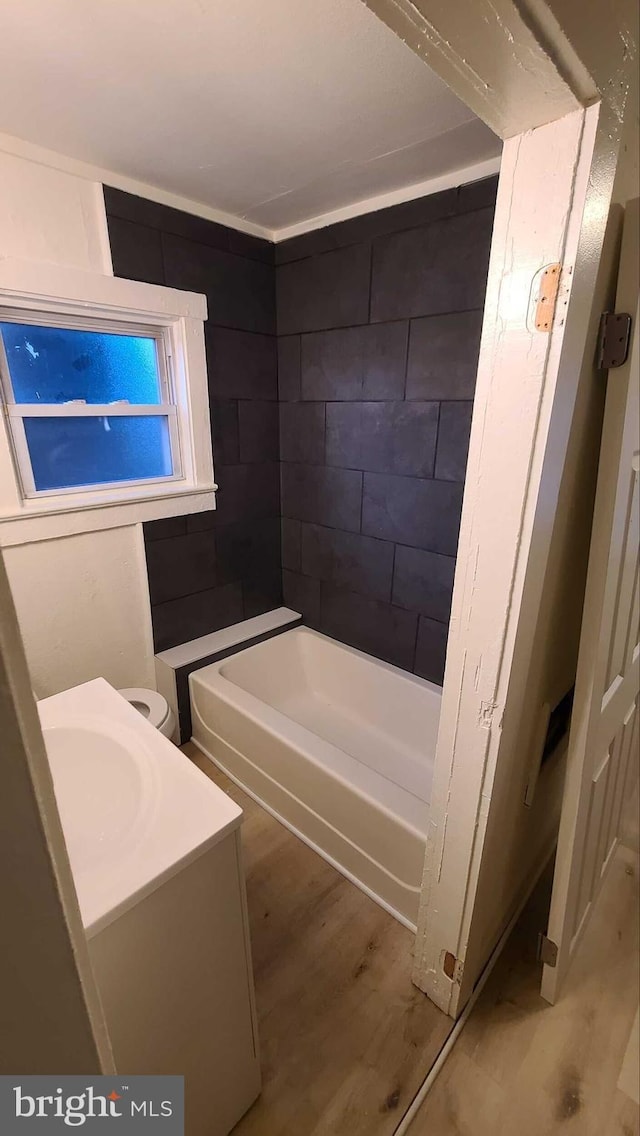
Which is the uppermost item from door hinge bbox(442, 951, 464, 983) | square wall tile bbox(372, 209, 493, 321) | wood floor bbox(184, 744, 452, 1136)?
square wall tile bbox(372, 209, 493, 321)

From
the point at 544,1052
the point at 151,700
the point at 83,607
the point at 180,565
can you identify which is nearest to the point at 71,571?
the point at 83,607

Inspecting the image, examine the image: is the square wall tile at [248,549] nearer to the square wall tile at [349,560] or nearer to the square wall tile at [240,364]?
the square wall tile at [349,560]

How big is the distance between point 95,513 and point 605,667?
1865 mm

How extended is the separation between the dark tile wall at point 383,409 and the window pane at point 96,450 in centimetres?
68

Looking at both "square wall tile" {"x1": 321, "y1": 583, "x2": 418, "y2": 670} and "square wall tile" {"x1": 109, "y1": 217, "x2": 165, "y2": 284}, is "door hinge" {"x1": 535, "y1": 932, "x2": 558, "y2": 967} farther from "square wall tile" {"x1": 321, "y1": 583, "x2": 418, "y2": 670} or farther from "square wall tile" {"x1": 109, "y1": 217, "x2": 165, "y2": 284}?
"square wall tile" {"x1": 109, "y1": 217, "x2": 165, "y2": 284}

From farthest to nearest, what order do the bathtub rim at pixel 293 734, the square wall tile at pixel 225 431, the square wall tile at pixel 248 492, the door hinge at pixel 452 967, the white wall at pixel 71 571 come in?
1. the square wall tile at pixel 248 492
2. the square wall tile at pixel 225 431
3. the white wall at pixel 71 571
4. the bathtub rim at pixel 293 734
5. the door hinge at pixel 452 967

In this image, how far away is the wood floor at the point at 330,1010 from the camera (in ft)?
3.72

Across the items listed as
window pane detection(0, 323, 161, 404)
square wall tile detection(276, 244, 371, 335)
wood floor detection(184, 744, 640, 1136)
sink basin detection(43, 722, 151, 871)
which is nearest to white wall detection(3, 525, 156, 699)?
window pane detection(0, 323, 161, 404)

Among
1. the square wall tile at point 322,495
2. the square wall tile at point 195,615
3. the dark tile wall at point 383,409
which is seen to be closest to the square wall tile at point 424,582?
the dark tile wall at point 383,409

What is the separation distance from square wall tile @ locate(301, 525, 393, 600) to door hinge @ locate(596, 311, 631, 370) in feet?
4.63

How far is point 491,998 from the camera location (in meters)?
1.34

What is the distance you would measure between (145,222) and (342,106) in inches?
35.8

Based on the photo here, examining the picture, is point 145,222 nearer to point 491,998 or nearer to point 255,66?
point 255,66

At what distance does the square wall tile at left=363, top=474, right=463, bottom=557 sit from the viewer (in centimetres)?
202
